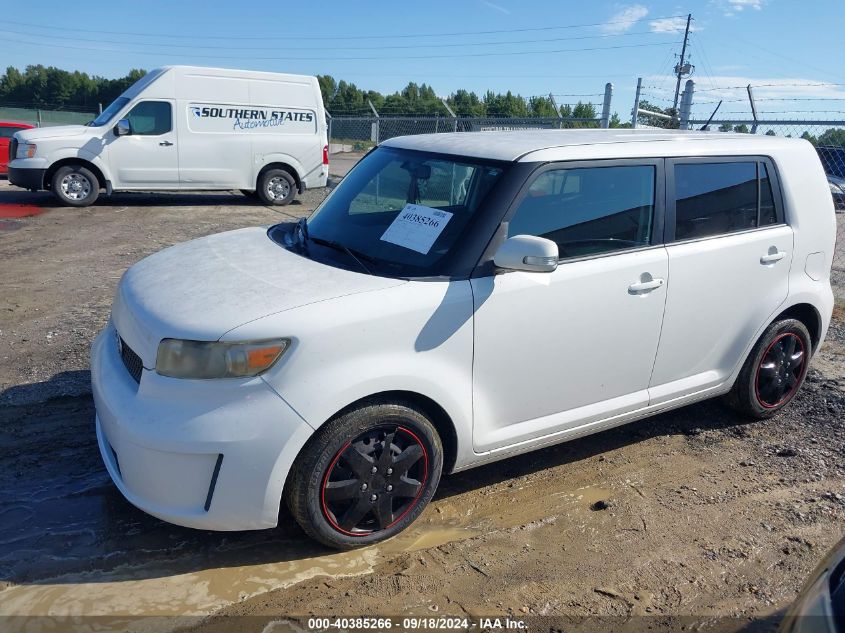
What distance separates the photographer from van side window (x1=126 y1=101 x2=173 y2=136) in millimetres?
12695

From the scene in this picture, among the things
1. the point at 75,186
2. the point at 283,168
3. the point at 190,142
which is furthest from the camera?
the point at 283,168

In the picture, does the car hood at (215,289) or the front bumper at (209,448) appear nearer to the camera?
the front bumper at (209,448)

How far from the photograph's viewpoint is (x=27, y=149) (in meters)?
12.2

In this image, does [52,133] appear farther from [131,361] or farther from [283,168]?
Result: [131,361]

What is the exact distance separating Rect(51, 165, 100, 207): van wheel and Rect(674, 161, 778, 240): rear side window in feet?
37.7

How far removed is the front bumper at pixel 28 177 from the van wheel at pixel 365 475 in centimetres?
1149

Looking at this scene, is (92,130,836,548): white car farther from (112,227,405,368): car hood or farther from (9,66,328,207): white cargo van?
(9,66,328,207): white cargo van

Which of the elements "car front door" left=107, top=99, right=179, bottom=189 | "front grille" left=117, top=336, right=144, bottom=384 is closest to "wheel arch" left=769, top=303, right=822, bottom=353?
"front grille" left=117, top=336, right=144, bottom=384

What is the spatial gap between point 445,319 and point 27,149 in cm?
1174

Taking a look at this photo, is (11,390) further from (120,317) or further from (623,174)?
(623,174)

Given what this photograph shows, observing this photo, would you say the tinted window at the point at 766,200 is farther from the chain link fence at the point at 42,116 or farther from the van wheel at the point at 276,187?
the chain link fence at the point at 42,116

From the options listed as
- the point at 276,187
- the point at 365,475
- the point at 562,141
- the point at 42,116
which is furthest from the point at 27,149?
the point at 42,116

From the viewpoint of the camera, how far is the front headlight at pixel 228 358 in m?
2.80

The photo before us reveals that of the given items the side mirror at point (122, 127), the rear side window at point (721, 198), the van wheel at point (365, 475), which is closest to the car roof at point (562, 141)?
the rear side window at point (721, 198)
